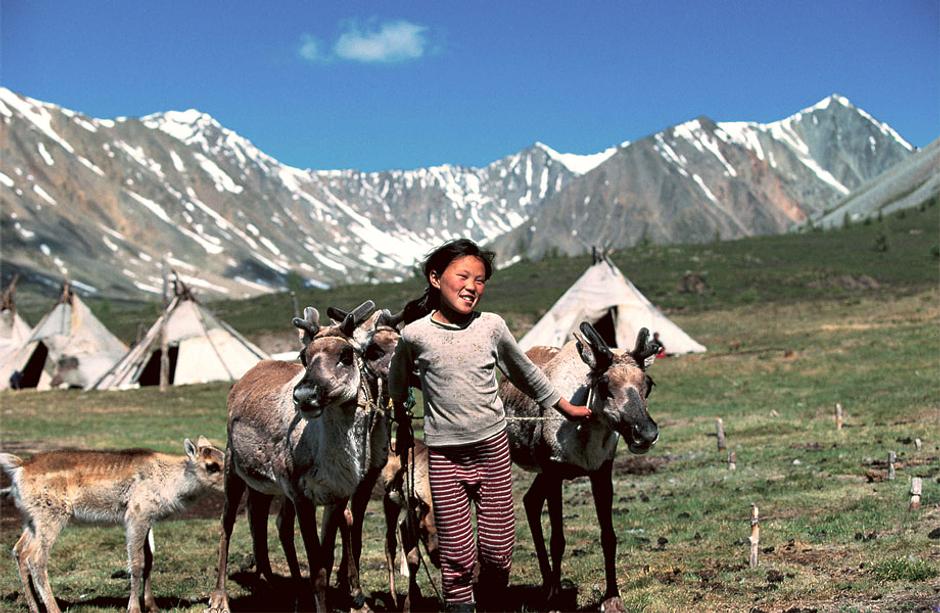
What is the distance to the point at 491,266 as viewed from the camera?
23.8 ft

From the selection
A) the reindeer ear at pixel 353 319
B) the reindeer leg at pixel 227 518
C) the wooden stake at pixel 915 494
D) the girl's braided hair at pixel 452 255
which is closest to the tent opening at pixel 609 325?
the wooden stake at pixel 915 494

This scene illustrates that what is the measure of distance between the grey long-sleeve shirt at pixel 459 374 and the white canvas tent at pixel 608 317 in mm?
37489

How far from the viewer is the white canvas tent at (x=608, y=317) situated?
4544cm

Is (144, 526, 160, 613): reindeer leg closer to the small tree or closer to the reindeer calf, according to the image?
the reindeer calf

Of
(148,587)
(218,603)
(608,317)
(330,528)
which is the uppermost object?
(608,317)

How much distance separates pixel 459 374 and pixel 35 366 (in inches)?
1942

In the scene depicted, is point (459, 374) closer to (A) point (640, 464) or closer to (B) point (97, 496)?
(B) point (97, 496)

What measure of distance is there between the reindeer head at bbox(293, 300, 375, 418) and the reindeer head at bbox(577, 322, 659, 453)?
79.3 inches

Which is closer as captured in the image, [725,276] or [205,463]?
[205,463]

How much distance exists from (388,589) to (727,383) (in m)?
A: 25.7

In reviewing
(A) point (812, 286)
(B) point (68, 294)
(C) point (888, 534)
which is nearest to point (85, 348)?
(B) point (68, 294)

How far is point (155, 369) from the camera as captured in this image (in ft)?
159

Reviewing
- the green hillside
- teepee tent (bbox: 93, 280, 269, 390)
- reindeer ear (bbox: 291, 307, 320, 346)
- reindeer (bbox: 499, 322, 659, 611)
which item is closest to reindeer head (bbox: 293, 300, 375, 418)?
reindeer ear (bbox: 291, 307, 320, 346)

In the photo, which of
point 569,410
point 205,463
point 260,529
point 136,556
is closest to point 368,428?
point 569,410
